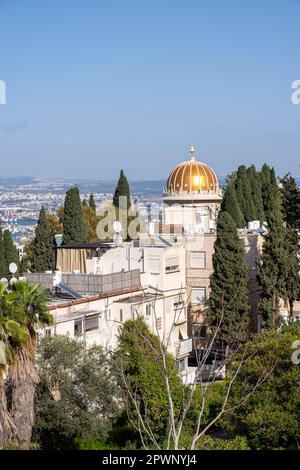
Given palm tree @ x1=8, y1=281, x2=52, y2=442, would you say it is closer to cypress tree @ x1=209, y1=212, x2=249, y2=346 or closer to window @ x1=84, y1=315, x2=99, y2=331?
window @ x1=84, y1=315, x2=99, y2=331

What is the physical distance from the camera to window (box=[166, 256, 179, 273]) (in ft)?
124

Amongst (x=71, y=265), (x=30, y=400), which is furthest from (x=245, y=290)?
(x=30, y=400)

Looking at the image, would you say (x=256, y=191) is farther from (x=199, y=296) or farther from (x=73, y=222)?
(x=199, y=296)

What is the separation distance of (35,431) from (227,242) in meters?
16.1

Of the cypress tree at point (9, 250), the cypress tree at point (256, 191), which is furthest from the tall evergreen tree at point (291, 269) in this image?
the cypress tree at point (256, 191)

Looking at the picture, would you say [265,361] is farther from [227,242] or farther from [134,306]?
[227,242]

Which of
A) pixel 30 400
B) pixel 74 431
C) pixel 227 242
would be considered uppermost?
pixel 227 242

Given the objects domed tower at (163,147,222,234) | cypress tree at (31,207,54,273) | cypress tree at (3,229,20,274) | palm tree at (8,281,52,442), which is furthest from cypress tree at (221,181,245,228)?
palm tree at (8,281,52,442)

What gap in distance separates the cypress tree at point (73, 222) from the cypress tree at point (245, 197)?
10737 millimetres

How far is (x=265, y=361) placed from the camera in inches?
955

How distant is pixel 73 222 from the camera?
50.2 meters

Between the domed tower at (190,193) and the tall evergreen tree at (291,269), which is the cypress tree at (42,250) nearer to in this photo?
the domed tower at (190,193)

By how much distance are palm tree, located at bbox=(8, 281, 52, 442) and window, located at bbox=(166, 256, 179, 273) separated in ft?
58.2
